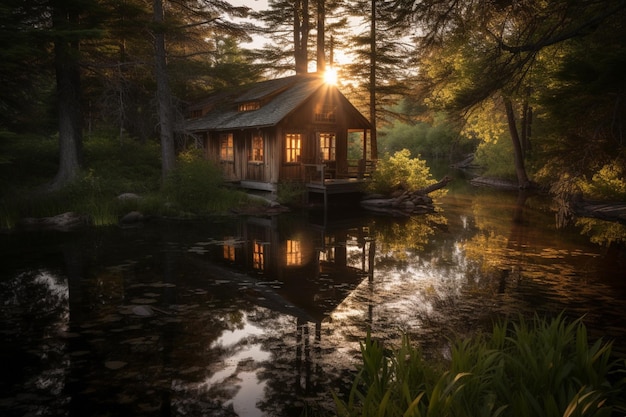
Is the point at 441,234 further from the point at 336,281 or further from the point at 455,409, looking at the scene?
the point at 455,409

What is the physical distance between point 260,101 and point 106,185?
33.4 ft

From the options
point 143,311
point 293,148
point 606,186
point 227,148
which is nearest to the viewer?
point 143,311

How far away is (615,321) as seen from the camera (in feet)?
26.4

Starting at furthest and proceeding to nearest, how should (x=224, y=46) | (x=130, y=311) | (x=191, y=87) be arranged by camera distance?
1. (x=224, y=46)
2. (x=191, y=87)
3. (x=130, y=311)

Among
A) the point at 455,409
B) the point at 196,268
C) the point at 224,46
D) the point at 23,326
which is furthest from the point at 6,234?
the point at 224,46

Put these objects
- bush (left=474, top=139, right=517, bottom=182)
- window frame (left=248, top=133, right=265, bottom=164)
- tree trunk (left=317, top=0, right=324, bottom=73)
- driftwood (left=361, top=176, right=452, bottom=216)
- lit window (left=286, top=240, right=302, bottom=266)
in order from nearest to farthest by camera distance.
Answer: lit window (left=286, top=240, right=302, bottom=266), driftwood (left=361, top=176, right=452, bottom=216), window frame (left=248, top=133, right=265, bottom=164), tree trunk (left=317, top=0, right=324, bottom=73), bush (left=474, top=139, right=517, bottom=182)

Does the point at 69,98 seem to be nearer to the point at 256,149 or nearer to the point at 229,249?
the point at 256,149

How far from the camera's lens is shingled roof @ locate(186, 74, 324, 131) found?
2402 cm

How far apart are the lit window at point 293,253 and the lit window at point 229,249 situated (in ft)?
5.14

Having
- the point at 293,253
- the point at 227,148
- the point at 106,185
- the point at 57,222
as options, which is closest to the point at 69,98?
the point at 106,185

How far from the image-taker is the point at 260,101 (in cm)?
2686

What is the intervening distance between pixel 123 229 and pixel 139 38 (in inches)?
432

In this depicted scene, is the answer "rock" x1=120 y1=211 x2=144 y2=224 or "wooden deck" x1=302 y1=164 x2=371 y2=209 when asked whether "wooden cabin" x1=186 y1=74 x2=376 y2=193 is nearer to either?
"wooden deck" x1=302 y1=164 x2=371 y2=209

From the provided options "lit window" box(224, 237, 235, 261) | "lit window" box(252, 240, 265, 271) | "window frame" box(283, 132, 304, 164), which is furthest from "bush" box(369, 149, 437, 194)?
"lit window" box(224, 237, 235, 261)
